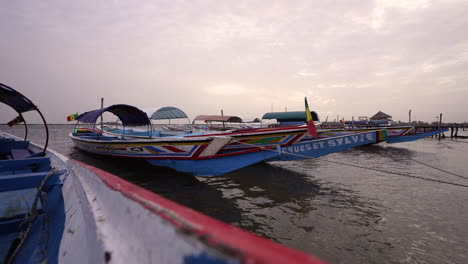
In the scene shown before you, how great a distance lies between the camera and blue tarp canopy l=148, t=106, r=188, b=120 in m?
10.9

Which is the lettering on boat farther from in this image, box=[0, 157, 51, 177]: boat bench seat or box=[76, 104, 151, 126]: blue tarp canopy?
box=[76, 104, 151, 126]: blue tarp canopy

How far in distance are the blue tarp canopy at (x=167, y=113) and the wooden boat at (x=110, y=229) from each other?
836cm

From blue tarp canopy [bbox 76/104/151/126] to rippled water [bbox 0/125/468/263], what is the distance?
282 cm

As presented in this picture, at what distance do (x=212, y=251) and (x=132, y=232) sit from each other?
532mm

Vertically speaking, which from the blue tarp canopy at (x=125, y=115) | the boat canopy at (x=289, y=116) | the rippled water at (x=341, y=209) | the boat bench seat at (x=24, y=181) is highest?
the boat canopy at (x=289, y=116)

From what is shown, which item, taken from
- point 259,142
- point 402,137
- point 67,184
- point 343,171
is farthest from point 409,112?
point 67,184

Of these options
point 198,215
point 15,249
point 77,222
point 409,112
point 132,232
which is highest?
point 409,112

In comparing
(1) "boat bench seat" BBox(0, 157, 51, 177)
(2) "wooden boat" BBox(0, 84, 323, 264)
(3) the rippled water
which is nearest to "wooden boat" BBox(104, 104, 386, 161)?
(3) the rippled water

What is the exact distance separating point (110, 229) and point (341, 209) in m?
5.23

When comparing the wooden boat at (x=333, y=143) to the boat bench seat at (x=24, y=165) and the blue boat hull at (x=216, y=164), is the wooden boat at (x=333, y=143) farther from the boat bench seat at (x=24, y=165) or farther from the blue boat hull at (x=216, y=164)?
the boat bench seat at (x=24, y=165)

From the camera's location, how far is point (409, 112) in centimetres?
4291

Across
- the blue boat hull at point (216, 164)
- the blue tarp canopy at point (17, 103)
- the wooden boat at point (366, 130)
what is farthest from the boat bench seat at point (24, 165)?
the wooden boat at point (366, 130)

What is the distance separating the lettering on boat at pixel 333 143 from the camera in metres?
7.53

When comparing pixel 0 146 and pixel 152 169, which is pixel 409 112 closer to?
pixel 152 169
